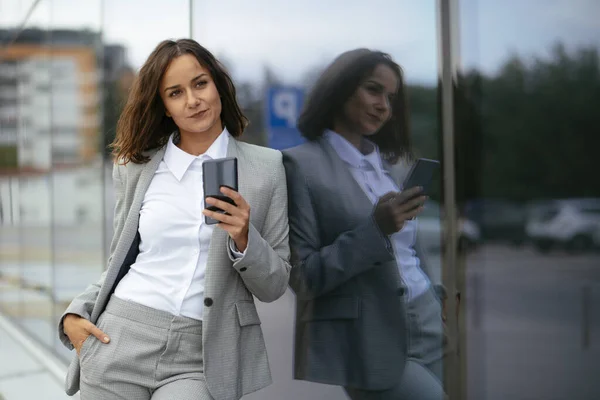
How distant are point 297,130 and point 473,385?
44.7 inches

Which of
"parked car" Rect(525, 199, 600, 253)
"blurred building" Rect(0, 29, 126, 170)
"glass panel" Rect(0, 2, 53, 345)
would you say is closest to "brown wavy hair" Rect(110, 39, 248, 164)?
"parked car" Rect(525, 199, 600, 253)

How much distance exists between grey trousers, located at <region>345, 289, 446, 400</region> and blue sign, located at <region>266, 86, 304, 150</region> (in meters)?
→ 0.78

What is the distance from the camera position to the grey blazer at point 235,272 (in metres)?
2.24

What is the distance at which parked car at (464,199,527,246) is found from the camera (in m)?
2.25

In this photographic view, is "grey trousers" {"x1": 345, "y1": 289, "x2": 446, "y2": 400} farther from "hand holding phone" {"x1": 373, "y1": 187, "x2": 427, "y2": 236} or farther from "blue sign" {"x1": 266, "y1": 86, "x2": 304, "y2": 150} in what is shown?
"blue sign" {"x1": 266, "y1": 86, "x2": 304, "y2": 150}

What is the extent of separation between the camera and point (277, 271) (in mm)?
2248

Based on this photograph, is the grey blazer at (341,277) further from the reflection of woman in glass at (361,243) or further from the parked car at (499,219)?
the parked car at (499,219)

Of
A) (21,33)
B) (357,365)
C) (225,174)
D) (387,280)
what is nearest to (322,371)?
(357,365)

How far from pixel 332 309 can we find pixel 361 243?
0.31m

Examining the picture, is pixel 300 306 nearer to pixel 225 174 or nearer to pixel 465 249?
pixel 465 249

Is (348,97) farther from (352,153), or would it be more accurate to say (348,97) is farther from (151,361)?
(151,361)

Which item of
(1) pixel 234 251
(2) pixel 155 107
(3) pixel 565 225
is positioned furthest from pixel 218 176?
(3) pixel 565 225

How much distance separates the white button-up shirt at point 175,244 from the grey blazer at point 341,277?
0.54m

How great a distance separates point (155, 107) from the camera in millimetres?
2410
